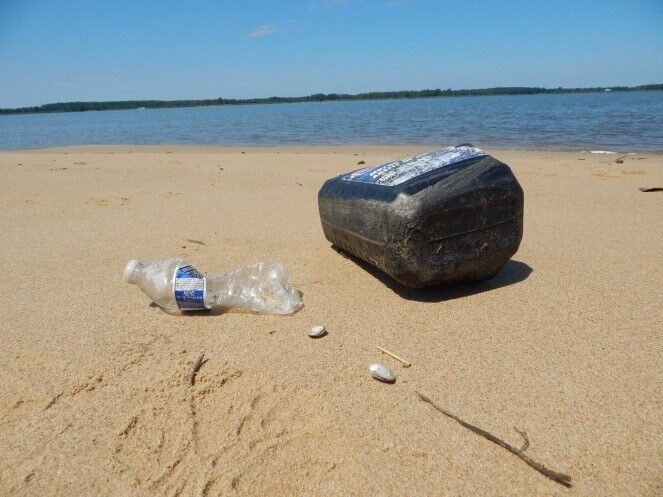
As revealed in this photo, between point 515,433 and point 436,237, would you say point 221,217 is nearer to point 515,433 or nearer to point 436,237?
point 436,237


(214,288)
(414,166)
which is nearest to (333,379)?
(214,288)

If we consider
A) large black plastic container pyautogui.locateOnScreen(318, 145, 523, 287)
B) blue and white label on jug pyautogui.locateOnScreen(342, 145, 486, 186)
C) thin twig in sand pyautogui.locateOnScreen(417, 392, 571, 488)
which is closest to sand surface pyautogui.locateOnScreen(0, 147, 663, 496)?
thin twig in sand pyautogui.locateOnScreen(417, 392, 571, 488)

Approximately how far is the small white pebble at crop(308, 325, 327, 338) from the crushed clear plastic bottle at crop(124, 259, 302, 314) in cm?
28

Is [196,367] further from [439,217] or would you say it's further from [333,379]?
[439,217]

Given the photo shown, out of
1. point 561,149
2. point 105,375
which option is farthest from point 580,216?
point 561,149

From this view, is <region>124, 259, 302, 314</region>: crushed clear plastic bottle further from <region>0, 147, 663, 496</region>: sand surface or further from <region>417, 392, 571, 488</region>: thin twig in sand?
<region>417, 392, 571, 488</region>: thin twig in sand

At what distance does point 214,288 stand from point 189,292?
25 centimetres

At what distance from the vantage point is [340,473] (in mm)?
1466

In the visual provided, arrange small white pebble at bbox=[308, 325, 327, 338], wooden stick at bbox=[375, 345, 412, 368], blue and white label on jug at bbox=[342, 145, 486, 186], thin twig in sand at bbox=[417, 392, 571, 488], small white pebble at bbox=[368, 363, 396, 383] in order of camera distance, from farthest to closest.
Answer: blue and white label on jug at bbox=[342, 145, 486, 186]
small white pebble at bbox=[308, 325, 327, 338]
wooden stick at bbox=[375, 345, 412, 368]
small white pebble at bbox=[368, 363, 396, 383]
thin twig in sand at bbox=[417, 392, 571, 488]

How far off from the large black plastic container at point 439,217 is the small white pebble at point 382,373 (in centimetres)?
65

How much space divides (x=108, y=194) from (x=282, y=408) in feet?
17.3

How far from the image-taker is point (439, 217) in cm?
238

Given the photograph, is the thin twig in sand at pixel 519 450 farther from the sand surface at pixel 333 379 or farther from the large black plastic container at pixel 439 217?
the large black plastic container at pixel 439 217

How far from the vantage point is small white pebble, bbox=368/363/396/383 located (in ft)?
6.20
